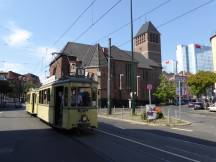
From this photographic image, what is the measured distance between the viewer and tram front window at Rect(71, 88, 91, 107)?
53.7ft

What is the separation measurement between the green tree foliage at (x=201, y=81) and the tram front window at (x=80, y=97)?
5031 centimetres

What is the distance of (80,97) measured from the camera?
16609mm

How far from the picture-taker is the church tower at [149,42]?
338ft

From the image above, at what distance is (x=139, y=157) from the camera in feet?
33.5

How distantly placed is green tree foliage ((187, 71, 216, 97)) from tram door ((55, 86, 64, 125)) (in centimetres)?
4976

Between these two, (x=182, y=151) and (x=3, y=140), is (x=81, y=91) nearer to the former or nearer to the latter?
(x=3, y=140)

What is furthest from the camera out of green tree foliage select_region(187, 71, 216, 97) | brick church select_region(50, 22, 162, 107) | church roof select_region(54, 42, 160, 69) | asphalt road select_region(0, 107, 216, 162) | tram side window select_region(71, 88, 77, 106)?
church roof select_region(54, 42, 160, 69)

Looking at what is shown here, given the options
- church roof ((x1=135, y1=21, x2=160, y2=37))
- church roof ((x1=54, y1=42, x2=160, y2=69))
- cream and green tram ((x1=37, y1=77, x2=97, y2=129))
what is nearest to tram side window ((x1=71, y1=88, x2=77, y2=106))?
cream and green tram ((x1=37, y1=77, x2=97, y2=129))

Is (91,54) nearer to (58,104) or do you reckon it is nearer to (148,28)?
(148,28)

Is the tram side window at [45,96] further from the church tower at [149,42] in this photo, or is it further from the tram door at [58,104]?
the church tower at [149,42]

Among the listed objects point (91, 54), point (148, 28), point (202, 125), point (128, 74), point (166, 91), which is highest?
point (148, 28)

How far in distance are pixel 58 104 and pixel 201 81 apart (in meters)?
50.3

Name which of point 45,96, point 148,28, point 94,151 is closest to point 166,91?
point 148,28

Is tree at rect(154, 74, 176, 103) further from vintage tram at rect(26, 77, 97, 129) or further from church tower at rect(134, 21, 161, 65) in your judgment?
vintage tram at rect(26, 77, 97, 129)
